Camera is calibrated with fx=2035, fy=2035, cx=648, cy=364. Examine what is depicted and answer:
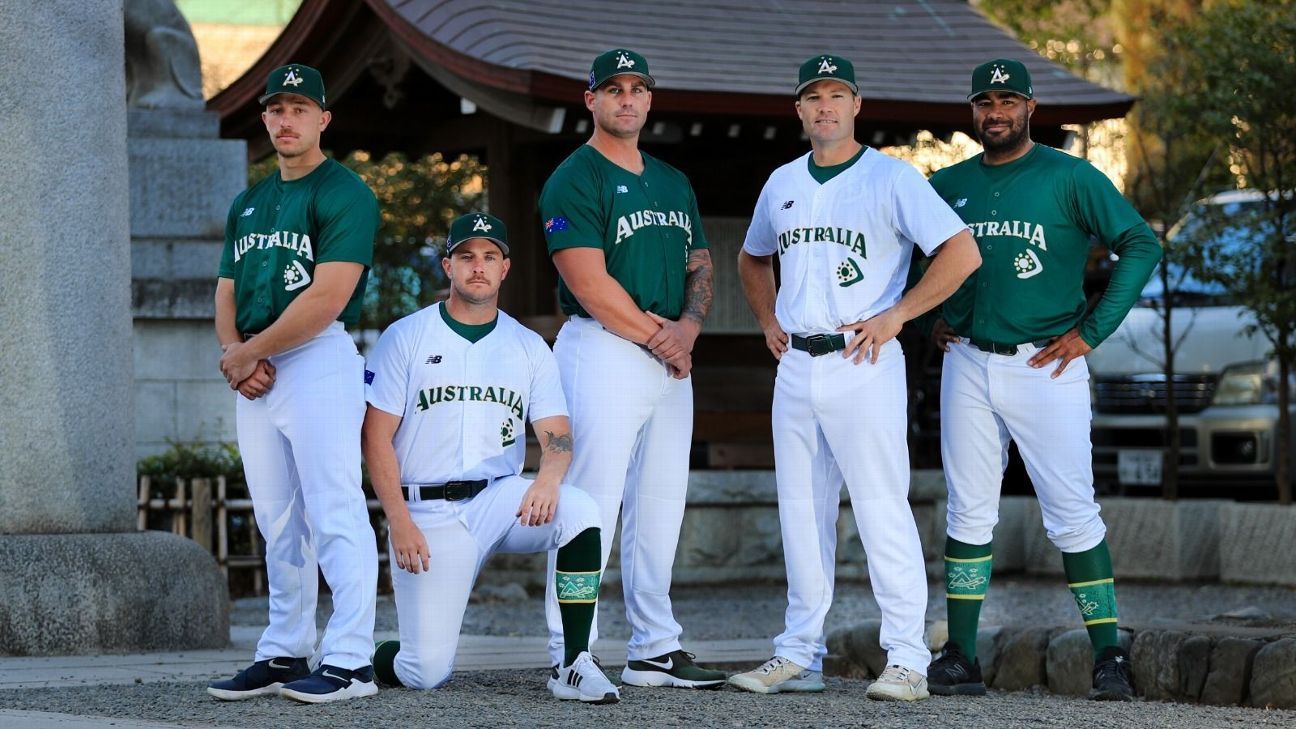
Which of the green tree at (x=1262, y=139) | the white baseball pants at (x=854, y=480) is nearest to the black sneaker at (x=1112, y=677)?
the white baseball pants at (x=854, y=480)

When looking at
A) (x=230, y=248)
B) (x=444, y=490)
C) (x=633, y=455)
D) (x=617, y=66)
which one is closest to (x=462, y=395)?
(x=444, y=490)

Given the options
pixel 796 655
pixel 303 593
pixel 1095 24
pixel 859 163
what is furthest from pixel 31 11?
pixel 1095 24

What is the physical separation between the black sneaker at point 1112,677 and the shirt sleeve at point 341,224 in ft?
10.1

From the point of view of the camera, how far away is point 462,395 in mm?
7086

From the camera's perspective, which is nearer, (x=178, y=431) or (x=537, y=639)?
(x=537, y=639)

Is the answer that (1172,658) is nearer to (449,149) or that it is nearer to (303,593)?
(303,593)

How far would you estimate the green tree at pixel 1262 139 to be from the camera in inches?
537

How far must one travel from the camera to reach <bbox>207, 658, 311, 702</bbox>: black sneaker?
6789 mm

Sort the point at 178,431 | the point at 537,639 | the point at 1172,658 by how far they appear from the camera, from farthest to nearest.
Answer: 1. the point at 178,431
2. the point at 537,639
3. the point at 1172,658

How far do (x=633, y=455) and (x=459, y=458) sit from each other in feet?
2.38

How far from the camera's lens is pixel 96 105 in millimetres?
8836

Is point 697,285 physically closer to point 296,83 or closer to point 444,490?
point 444,490

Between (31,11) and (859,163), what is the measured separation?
12.3ft

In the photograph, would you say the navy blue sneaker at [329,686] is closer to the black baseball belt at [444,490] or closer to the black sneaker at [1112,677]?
the black baseball belt at [444,490]
